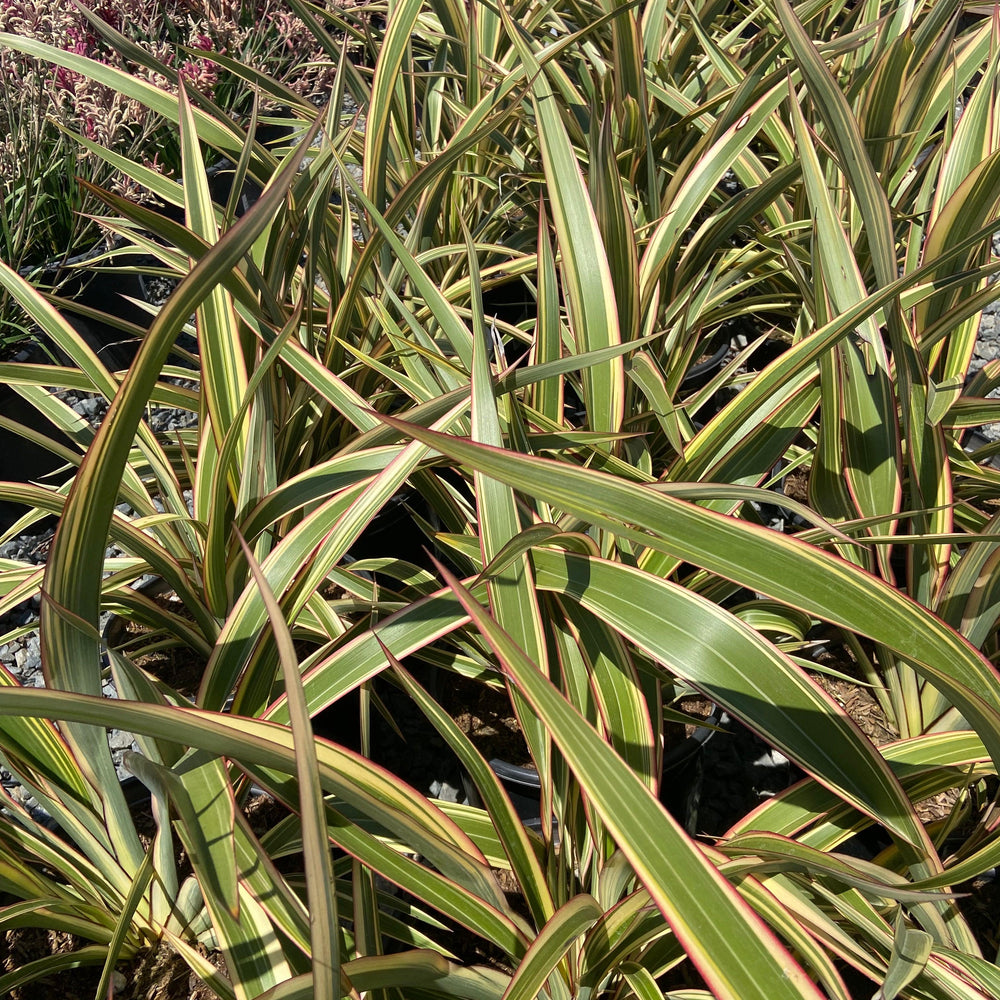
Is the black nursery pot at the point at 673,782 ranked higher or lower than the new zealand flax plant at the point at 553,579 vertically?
lower

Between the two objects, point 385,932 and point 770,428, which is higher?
point 770,428

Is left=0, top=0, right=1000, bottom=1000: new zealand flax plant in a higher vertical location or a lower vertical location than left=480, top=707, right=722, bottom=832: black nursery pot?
higher

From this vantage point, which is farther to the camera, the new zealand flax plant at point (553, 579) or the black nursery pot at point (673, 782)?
the black nursery pot at point (673, 782)

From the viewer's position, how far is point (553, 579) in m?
0.60

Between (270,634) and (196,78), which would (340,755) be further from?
(196,78)

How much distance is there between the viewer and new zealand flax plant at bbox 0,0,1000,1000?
1.51 ft

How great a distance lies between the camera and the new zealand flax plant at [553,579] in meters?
0.46

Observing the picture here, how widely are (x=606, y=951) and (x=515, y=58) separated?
1.19 meters


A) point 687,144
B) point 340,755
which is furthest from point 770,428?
point 687,144

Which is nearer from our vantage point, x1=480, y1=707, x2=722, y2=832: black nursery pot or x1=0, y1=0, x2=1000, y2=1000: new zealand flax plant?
x1=0, y1=0, x2=1000, y2=1000: new zealand flax plant

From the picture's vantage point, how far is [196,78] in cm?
167

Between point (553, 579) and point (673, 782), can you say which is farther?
point (673, 782)

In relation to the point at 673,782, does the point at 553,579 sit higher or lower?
higher

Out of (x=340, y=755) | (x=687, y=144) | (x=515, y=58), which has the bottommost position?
(x=340, y=755)
